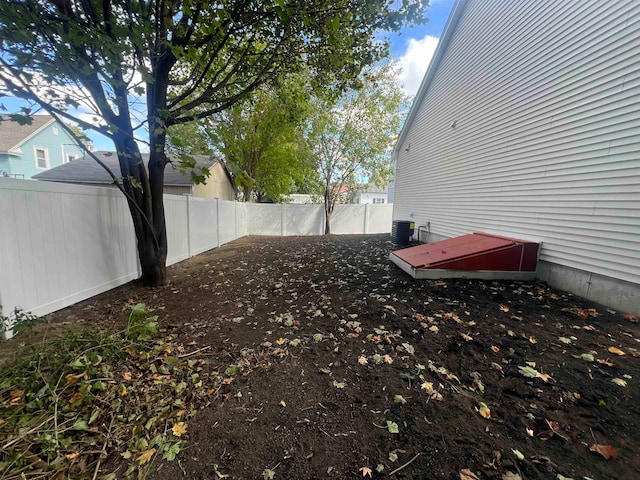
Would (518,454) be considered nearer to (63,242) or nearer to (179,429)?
(179,429)

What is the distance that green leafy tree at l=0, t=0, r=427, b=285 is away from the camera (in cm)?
278

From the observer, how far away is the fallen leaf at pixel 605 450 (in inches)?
62.3

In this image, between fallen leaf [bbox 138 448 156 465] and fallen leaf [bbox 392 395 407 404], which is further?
fallen leaf [bbox 392 395 407 404]

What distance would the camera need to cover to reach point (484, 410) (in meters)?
1.95

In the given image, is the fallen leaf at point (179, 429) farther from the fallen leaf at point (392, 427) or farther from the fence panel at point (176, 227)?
the fence panel at point (176, 227)

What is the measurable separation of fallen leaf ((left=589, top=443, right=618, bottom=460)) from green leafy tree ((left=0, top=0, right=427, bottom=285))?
4.61 metres

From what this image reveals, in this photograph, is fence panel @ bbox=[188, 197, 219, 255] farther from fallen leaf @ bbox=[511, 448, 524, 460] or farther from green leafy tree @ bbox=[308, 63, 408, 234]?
green leafy tree @ bbox=[308, 63, 408, 234]

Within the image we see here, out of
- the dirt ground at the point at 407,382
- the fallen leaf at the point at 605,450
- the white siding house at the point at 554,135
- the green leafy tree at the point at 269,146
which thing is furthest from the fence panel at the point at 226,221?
the fallen leaf at the point at 605,450

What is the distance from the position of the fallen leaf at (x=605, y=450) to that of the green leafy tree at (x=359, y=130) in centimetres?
1416

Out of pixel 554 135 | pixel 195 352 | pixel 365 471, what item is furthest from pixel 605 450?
pixel 554 135

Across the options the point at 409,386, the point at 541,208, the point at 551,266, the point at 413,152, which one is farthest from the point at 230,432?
the point at 413,152

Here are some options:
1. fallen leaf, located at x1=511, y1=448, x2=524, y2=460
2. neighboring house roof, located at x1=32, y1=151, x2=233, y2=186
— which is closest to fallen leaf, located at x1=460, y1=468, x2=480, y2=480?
fallen leaf, located at x1=511, y1=448, x2=524, y2=460

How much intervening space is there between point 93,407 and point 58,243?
2.58m

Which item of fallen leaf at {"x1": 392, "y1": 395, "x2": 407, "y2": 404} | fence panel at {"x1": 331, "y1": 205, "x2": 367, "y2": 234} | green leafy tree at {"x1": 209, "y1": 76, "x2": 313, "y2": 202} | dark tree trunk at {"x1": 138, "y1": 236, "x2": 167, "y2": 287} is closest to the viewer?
fallen leaf at {"x1": 392, "y1": 395, "x2": 407, "y2": 404}
